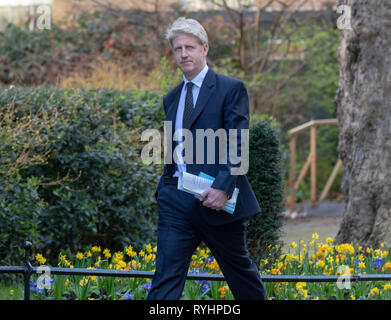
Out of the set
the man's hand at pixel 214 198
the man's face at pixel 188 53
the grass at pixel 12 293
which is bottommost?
the grass at pixel 12 293

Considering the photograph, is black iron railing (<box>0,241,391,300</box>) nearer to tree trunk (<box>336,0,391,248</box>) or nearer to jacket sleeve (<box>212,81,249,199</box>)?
jacket sleeve (<box>212,81,249,199</box>)

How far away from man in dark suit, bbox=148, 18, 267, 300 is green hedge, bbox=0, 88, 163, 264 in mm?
2460

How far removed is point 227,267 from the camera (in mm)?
3869

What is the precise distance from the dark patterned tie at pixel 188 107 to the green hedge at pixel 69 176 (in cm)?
244

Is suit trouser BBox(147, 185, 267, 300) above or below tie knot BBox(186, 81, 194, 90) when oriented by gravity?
below

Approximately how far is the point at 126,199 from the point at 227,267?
3.48 metres

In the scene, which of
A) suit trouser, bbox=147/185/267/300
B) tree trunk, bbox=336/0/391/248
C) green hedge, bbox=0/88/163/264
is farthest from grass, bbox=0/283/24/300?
tree trunk, bbox=336/0/391/248

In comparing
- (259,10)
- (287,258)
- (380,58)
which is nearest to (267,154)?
(287,258)

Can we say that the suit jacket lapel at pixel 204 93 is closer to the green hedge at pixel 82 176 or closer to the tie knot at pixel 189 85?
the tie knot at pixel 189 85

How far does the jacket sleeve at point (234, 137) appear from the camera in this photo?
3672 millimetres

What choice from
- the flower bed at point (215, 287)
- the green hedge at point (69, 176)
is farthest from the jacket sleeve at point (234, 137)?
the green hedge at point (69, 176)

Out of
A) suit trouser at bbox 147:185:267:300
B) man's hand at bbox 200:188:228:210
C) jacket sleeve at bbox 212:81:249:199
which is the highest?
jacket sleeve at bbox 212:81:249:199

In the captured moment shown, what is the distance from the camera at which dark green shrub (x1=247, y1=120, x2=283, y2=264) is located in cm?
580

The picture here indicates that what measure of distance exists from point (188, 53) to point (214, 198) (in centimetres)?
87
